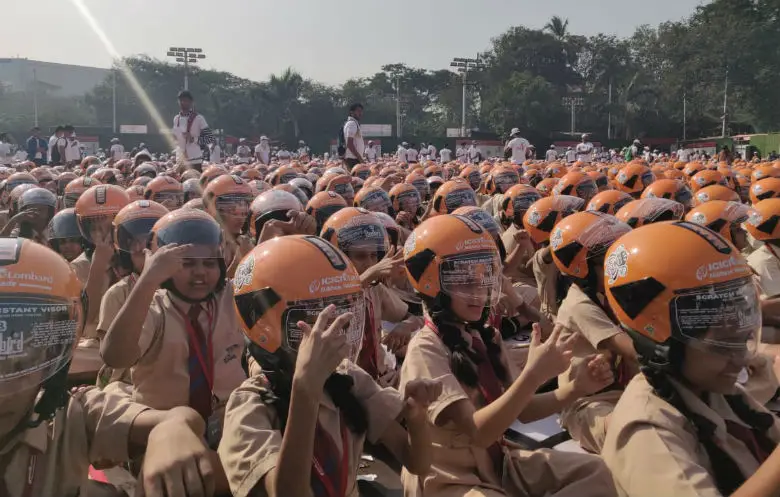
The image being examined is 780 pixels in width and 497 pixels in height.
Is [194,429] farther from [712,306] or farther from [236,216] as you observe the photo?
[236,216]

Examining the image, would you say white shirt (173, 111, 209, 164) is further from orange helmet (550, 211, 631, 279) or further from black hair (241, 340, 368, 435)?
black hair (241, 340, 368, 435)

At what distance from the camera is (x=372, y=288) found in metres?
5.22

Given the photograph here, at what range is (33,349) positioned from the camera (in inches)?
88.2

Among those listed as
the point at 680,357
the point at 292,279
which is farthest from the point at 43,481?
the point at 680,357

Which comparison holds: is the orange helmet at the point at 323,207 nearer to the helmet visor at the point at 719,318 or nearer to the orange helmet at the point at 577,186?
the orange helmet at the point at 577,186

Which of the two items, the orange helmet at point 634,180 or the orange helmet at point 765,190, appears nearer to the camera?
the orange helmet at point 765,190

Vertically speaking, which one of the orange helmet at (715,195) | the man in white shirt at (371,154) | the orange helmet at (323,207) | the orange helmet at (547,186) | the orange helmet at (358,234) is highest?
the man in white shirt at (371,154)

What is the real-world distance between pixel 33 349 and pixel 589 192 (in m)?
10.2

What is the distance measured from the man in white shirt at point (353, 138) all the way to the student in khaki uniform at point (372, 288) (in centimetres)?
987

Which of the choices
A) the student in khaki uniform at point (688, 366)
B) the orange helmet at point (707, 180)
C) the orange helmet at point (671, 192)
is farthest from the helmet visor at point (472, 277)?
the orange helmet at point (707, 180)

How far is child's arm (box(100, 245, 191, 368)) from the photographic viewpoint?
3.32 m

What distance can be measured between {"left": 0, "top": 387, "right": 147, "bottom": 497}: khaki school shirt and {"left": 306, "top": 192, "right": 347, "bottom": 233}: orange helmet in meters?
5.19

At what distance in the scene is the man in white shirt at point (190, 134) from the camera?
44.7 feet

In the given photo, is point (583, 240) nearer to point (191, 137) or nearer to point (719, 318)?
point (719, 318)
